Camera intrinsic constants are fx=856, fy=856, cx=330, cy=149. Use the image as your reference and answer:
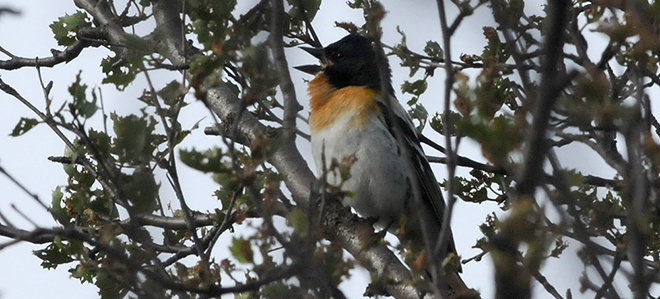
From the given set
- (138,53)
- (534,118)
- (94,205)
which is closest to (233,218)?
(94,205)

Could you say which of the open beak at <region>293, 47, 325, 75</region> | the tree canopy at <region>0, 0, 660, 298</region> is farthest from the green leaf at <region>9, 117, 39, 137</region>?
the open beak at <region>293, 47, 325, 75</region>

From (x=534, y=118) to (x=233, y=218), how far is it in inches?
93.4

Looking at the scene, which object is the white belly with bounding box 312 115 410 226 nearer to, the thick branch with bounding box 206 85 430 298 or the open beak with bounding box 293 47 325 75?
the thick branch with bounding box 206 85 430 298

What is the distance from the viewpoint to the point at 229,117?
19.1 feet

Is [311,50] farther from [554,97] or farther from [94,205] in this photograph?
[554,97]

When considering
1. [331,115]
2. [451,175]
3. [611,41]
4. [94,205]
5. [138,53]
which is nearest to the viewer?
[451,175]

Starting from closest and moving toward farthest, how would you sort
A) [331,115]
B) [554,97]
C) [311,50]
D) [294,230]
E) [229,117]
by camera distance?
1. [554,97]
2. [294,230]
3. [229,117]
4. [331,115]
5. [311,50]

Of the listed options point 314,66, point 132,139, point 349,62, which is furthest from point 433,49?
point 132,139

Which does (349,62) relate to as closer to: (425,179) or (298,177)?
(425,179)

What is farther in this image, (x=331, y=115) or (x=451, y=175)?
(x=331, y=115)

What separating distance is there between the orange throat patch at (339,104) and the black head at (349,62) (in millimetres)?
202

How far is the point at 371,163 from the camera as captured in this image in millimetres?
6152

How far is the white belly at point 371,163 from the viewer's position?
6.15 m

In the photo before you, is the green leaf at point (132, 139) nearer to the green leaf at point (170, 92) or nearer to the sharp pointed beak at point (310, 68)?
the green leaf at point (170, 92)
